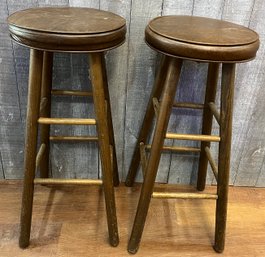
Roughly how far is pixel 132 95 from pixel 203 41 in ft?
1.49

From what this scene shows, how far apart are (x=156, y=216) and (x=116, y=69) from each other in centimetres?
58

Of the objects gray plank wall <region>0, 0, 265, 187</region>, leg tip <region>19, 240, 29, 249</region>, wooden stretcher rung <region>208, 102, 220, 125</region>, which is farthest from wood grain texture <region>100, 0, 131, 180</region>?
leg tip <region>19, 240, 29, 249</region>

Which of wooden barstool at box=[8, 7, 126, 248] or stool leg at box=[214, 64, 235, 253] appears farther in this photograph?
stool leg at box=[214, 64, 235, 253]

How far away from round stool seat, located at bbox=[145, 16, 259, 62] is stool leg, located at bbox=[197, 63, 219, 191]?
195mm

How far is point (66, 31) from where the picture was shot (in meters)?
0.76

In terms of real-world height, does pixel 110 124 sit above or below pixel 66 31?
below

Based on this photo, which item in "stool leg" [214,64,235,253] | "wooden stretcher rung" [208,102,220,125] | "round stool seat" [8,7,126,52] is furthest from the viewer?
"wooden stretcher rung" [208,102,220,125]

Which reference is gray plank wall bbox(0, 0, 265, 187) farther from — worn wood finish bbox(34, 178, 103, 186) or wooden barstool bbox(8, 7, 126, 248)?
worn wood finish bbox(34, 178, 103, 186)

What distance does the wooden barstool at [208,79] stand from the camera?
0.78 metres

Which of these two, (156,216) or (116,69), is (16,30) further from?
(156,216)

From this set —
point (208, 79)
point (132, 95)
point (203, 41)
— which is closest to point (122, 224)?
point (132, 95)

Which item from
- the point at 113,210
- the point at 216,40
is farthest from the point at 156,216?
the point at 216,40

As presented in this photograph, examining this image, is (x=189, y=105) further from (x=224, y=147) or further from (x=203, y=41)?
(x=203, y=41)

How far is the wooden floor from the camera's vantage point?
3.57 ft
